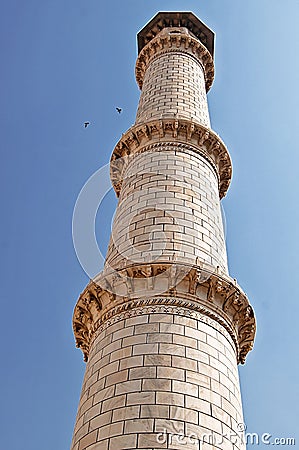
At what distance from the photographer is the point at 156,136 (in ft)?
46.6

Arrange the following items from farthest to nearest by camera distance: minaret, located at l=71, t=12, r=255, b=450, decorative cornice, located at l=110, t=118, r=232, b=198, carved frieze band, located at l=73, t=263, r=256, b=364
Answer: decorative cornice, located at l=110, t=118, r=232, b=198 < carved frieze band, located at l=73, t=263, r=256, b=364 < minaret, located at l=71, t=12, r=255, b=450

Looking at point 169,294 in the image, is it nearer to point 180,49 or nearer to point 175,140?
point 175,140

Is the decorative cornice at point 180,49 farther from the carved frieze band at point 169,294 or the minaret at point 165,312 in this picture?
the carved frieze band at point 169,294

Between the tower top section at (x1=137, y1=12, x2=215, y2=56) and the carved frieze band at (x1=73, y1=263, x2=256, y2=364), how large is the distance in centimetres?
1539

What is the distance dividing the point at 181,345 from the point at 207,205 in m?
4.21

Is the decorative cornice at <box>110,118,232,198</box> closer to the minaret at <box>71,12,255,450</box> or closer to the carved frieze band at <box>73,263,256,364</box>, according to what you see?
the minaret at <box>71,12,255,450</box>

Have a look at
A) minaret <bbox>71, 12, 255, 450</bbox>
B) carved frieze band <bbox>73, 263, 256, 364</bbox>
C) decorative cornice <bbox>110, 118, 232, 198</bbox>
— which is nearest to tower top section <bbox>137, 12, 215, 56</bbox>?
minaret <bbox>71, 12, 255, 450</bbox>

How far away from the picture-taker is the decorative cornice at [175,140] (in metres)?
13.9

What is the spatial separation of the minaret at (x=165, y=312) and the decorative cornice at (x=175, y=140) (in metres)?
0.03

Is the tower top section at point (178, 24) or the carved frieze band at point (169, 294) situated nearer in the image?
the carved frieze band at point (169, 294)

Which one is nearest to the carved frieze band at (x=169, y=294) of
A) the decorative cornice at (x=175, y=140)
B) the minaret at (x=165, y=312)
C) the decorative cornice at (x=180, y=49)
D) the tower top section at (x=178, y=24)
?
the minaret at (x=165, y=312)

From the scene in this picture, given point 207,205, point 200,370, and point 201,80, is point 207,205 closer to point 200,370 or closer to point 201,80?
point 200,370

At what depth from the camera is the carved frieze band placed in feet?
31.3

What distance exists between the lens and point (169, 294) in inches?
375
